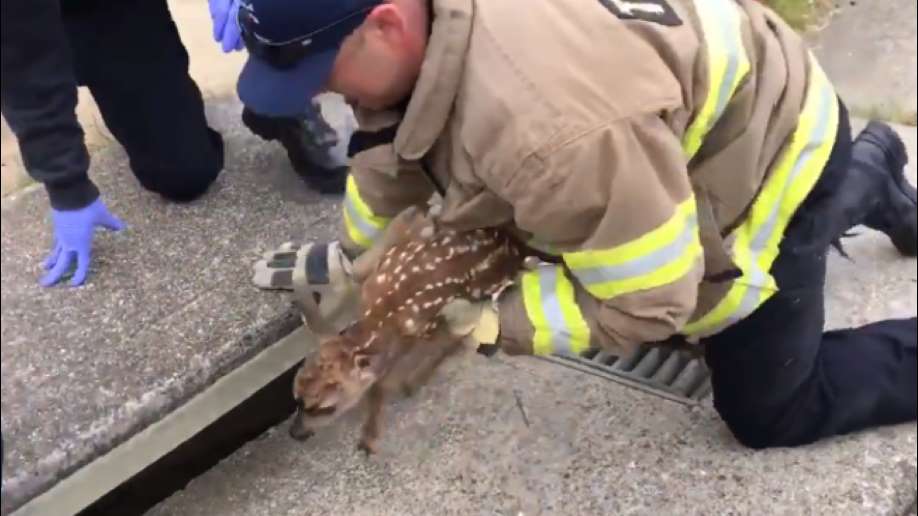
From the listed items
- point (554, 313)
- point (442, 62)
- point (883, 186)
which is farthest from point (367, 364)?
point (883, 186)

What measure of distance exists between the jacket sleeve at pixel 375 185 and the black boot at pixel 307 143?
1.7 inches

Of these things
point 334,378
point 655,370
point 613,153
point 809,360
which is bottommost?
point 655,370

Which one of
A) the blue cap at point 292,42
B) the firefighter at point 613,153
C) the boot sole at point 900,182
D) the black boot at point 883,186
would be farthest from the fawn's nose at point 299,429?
the boot sole at point 900,182

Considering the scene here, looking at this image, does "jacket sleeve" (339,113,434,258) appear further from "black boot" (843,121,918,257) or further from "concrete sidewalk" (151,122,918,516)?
"black boot" (843,121,918,257)

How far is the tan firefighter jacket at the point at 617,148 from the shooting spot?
0.77 m

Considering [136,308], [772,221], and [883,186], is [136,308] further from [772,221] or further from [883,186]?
[883,186]

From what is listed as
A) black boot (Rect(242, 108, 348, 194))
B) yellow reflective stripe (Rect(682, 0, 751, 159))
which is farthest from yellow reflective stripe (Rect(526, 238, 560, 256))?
black boot (Rect(242, 108, 348, 194))

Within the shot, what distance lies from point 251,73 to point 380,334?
0.22 metres

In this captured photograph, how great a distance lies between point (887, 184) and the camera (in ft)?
4.06

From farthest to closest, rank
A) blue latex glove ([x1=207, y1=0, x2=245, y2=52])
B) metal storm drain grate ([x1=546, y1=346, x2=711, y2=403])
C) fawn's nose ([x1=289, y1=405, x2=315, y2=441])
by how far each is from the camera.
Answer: metal storm drain grate ([x1=546, y1=346, x2=711, y2=403]) → fawn's nose ([x1=289, y1=405, x2=315, y2=441]) → blue latex glove ([x1=207, y1=0, x2=245, y2=52])

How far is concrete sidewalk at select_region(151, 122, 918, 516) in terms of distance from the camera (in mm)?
1061

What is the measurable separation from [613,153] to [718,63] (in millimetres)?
141

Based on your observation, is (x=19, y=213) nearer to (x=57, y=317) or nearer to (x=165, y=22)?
(x=57, y=317)

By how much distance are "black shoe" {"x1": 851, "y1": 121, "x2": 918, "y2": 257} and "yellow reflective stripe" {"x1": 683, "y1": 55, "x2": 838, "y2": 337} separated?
0.81 ft
